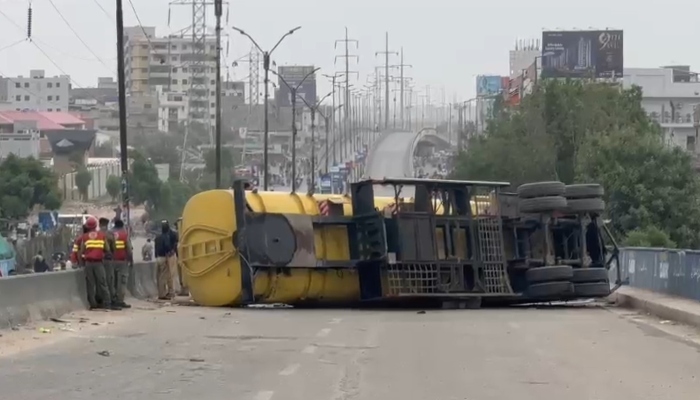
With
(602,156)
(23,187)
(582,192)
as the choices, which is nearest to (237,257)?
(582,192)

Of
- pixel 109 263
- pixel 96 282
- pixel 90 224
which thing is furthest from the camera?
pixel 109 263

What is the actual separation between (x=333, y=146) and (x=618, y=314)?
5151 inches

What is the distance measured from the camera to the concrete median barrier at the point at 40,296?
18953mm

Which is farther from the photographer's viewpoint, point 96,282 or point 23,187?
point 23,187

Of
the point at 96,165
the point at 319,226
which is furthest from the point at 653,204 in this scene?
the point at 96,165

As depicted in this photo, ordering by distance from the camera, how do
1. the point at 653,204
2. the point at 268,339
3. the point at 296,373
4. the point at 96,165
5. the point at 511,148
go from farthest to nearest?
the point at 96,165 → the point at 511,148 → the point at 653,204 → the point at 268,339 → the point at 296,373

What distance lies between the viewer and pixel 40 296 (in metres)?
20.6

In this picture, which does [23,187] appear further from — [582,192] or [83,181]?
[582,192]

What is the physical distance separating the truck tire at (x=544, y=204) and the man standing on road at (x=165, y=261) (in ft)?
27.4

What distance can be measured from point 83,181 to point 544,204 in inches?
2094

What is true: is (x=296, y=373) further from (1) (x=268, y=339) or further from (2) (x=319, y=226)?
(2) (x=319, y=226)

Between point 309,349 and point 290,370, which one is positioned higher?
point 290,370

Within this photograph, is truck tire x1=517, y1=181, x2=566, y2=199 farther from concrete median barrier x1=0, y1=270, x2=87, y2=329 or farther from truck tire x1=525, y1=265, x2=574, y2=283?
concrete median barrier x1=0, y1=270, x2=87, y2=329

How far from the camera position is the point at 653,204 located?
53812mm
